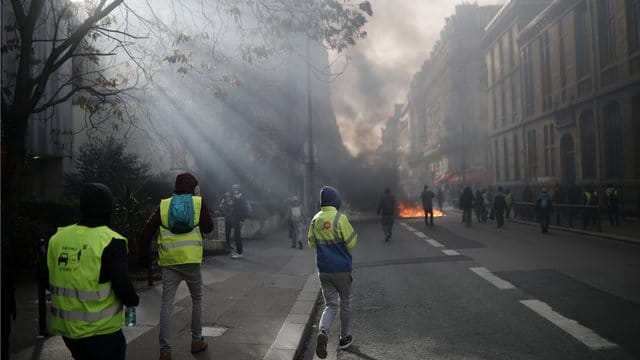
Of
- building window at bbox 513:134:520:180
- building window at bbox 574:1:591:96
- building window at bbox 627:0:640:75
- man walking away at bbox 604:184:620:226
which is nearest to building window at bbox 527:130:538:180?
building window at bbox 513:134:520:180

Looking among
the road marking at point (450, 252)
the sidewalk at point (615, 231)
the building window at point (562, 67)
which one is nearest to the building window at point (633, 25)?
the sidewalk at point (615, 231)

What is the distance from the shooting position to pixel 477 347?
5.58 m

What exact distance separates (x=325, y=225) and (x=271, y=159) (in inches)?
908

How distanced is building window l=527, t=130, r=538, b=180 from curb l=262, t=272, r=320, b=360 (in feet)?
110

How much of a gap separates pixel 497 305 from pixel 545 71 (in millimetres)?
33147

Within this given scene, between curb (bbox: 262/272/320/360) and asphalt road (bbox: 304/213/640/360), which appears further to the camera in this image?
asphalt road (bbox: 304/213/640/360)

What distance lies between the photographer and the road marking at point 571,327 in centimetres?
550

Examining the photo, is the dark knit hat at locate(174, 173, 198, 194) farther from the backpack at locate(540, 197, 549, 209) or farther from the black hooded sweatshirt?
the backpack at locate(540, 197, 549, 209)

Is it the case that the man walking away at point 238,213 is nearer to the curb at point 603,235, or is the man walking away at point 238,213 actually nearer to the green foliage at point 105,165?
the green foliage at point 105,165

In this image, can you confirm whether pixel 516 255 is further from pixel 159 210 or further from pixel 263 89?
pixel 263 89

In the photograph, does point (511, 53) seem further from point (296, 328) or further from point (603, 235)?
point (296, 328)

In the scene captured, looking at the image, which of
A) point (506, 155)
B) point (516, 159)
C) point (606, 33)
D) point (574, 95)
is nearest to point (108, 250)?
point (606, 33)

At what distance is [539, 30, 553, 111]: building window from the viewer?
A: 35906mm

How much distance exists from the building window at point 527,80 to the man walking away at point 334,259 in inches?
1489
